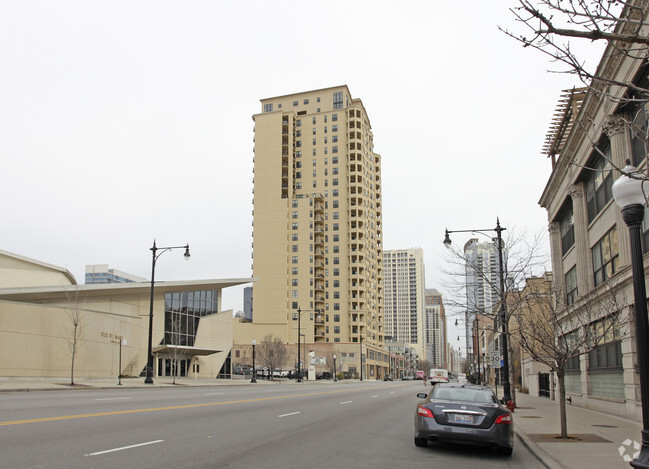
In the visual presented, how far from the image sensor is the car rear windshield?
1164 centimetres

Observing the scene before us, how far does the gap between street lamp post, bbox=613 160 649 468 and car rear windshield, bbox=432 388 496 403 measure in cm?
426

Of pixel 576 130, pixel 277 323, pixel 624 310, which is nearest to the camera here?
pixel 624 310

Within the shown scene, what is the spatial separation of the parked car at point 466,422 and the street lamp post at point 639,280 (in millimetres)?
3765

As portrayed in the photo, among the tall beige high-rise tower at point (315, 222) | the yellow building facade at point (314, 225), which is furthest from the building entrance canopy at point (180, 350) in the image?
the yellow building facade at point (314, 225)

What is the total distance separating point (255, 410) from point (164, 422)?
4.85 meters

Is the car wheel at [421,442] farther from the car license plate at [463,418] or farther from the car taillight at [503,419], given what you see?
the car taillight at [503,419]

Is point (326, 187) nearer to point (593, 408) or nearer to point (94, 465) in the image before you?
point (593, 408)

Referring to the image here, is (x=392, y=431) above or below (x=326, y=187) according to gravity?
below

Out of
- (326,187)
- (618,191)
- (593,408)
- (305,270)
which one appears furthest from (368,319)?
(618,191)

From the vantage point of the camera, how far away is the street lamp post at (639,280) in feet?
23.7

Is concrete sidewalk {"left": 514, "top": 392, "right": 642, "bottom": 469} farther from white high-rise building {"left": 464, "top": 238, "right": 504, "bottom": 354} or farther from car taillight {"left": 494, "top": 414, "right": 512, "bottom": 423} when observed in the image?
white high-rise building {"left": 464, "top": 238, "right": 504, "bottom": 354}

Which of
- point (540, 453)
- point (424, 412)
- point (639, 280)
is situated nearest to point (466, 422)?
point (424, 412)

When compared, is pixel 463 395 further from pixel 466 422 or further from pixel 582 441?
pixel 582 441

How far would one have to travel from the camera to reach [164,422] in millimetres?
13539
